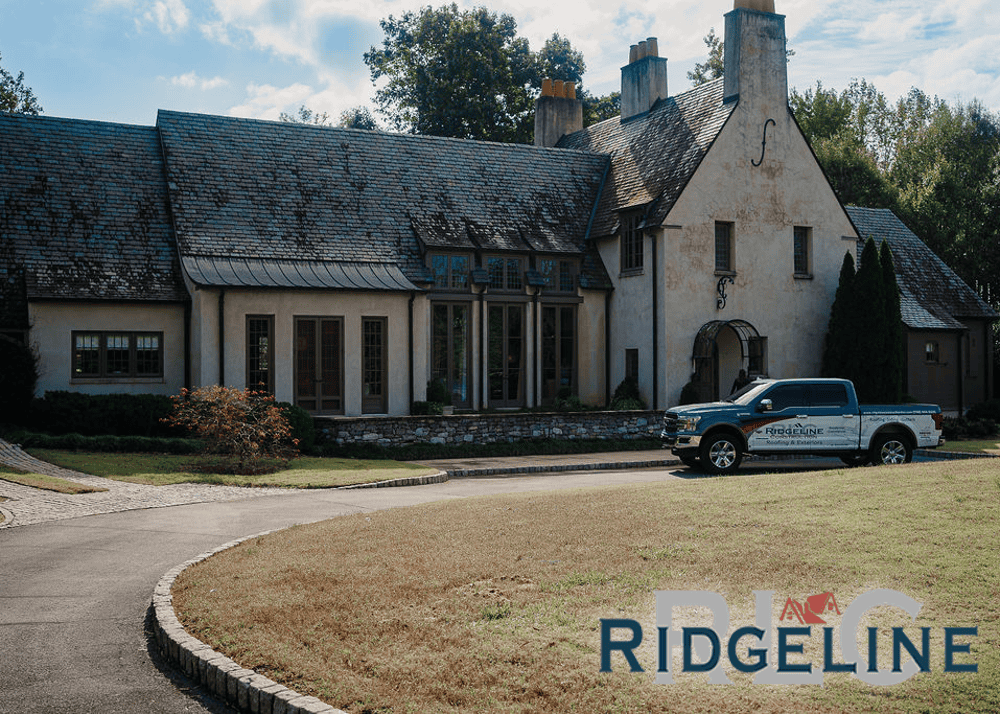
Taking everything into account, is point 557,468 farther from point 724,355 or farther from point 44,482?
point 724,355

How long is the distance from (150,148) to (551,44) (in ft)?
92.9

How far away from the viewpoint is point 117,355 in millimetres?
25953

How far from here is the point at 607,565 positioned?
27.7 feet

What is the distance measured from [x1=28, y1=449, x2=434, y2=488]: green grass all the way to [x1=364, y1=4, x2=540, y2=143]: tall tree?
2881 centimetres

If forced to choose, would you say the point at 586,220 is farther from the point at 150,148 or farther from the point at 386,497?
the point at 386,497

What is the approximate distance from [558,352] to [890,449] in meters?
12.5

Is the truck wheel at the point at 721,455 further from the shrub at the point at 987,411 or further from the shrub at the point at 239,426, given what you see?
the shrub at the point at 987,411

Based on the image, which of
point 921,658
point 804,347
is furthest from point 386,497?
point 804,347

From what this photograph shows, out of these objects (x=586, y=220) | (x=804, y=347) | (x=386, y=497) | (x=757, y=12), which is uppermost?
(x=757, y=12)

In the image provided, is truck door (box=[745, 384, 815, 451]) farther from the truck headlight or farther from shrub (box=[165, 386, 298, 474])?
shrub (box=[165, 386, 298, 474])

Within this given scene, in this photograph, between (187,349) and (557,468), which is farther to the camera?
(187,349)

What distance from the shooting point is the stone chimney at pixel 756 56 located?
30.1m

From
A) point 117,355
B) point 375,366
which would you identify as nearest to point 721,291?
point 375,366

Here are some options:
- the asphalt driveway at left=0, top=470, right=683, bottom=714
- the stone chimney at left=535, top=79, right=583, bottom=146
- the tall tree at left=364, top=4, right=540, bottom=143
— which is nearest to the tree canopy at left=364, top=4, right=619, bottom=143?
the tall tree at left=364, top=4, right=540, bottom=143
